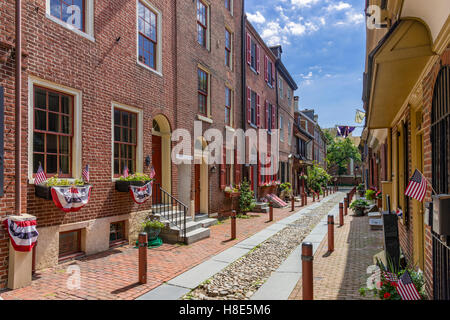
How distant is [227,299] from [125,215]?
4.33 metres

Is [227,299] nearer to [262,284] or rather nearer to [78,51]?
[262,284]

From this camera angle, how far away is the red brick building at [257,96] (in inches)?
679

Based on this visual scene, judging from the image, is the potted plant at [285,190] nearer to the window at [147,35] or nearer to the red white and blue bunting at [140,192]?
the window at [147,35]

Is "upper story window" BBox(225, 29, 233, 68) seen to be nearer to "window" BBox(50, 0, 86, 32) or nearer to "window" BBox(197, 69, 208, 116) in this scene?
"window" BBox(197, 69, 208, 116)

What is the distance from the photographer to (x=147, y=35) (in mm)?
9391

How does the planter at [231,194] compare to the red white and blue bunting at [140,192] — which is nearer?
the red white and blue bunting at [140,192]

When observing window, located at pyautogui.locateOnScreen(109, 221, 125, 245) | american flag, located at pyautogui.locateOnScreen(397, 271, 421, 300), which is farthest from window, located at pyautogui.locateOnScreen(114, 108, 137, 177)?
american flag, located at pyautogui.locateOnScreen(397, 271, 421, 300)

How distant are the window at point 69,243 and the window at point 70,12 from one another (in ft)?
15.5

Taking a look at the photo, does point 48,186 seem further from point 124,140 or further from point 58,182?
point 124,140

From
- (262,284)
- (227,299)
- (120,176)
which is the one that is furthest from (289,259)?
(120,176)

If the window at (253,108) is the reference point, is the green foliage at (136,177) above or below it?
below

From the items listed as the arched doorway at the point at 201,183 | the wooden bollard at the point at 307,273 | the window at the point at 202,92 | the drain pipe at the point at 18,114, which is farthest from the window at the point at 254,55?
the wooden bollard at the point at 307,273

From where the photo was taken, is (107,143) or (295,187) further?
(295,187)

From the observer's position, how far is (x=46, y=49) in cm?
628
